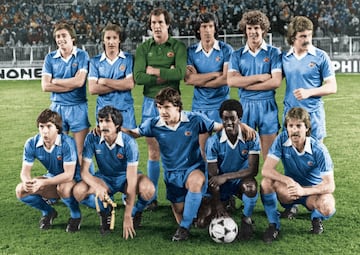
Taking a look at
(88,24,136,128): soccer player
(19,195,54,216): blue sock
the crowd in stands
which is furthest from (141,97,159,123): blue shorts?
the crowd in stands

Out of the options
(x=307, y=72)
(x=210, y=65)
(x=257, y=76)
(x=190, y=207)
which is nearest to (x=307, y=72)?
(x=307, y=72)

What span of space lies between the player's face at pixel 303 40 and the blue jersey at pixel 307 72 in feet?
0.26

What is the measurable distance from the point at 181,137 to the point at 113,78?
1.16m

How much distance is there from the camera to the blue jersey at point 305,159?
165 inches

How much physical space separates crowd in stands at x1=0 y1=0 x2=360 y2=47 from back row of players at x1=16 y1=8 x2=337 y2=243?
45.9ft

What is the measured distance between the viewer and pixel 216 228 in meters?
4.19

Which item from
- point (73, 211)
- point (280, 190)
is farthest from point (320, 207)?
point (73, 211)

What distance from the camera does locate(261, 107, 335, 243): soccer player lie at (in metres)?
4.14

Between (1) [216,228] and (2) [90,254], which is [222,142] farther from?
(2) [90,254]

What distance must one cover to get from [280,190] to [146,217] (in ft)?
4.27

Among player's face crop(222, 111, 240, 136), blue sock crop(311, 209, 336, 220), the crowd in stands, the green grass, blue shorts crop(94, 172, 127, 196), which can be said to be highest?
the crowd in stands

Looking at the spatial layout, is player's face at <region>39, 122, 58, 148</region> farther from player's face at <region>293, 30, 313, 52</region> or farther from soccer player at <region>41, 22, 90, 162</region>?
player's face at <region>293, 30, 313, 52</region>

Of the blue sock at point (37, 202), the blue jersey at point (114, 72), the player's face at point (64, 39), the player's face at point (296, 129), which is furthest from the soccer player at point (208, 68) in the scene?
the blue sock at point (37, 202)

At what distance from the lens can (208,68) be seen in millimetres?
5305
